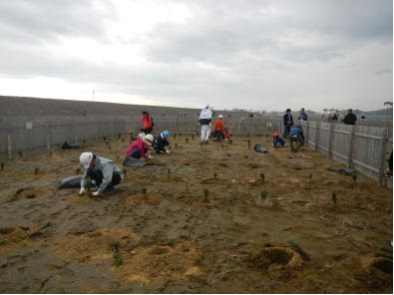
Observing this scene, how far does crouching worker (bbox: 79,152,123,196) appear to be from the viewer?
23.3 ft

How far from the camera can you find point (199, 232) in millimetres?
5496

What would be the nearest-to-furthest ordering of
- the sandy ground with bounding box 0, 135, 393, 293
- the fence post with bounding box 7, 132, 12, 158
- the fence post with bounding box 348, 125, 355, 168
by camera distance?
the sandy ground with bounding box 0, 135, 393, 293 → the fence post with bounding box 348, 125, 355, 168 → the fence post with bounding box 7, 132, 12, 158

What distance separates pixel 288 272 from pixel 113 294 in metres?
2.03

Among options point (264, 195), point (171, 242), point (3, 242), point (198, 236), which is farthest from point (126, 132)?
point (171, 242)

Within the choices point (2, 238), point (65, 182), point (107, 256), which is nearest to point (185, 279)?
point (107, 256)

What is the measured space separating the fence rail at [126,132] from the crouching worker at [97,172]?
21.8 feet

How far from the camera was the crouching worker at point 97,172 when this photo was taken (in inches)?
280

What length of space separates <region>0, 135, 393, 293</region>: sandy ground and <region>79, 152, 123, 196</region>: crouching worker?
11.9 inches

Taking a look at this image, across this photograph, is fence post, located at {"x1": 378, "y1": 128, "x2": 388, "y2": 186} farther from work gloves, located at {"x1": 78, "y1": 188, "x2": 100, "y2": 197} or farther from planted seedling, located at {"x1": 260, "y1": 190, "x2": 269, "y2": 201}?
work gloves, located at {"x1": 78, "y1": 188, "x2": 100, "y2": 197}

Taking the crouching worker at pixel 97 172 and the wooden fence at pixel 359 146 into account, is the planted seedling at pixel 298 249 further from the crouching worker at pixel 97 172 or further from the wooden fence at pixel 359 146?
the wooden fence at pixel 359 146

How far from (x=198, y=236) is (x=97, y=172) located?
125 inches

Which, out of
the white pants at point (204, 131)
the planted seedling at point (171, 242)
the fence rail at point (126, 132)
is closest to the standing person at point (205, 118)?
the white pants at point (204, 131)

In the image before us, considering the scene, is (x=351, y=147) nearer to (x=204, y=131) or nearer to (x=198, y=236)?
(x=198, y=236)

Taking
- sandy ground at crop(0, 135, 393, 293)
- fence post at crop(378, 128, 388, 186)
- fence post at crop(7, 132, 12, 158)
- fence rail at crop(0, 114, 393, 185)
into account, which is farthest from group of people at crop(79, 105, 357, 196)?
fence post at crop(378, 128, 388, 186)
